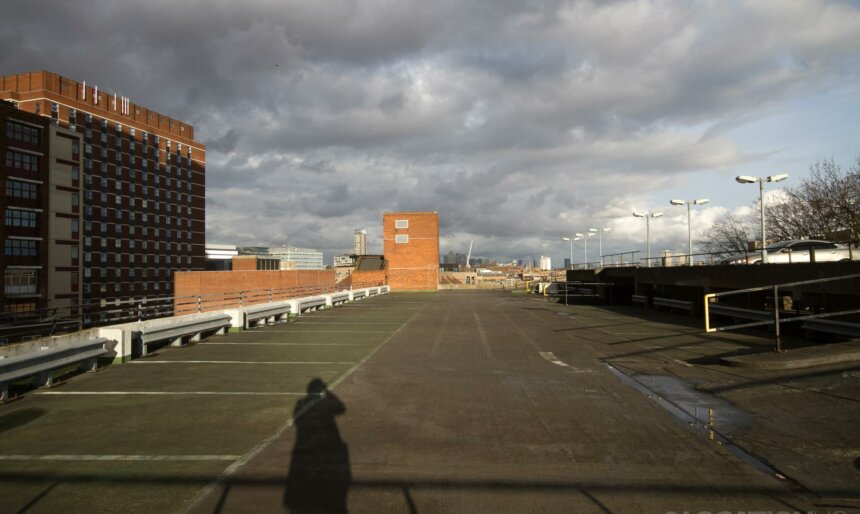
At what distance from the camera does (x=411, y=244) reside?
271 ft

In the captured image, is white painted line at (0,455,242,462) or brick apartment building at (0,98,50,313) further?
brick apartment building at (0,98,50,313)

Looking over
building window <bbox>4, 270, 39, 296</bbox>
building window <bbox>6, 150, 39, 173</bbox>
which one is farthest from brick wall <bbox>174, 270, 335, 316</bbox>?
building window <bbox>6, 150, 39, 173</bbox>

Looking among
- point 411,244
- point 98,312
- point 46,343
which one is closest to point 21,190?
point 411,244

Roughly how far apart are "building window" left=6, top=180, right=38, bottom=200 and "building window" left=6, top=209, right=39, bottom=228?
72.9 inches

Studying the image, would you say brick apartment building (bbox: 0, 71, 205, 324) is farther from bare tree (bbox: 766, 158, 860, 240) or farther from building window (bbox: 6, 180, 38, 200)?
bare tree (bbox: 766, 158, 860, 240)

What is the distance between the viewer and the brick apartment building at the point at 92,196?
62000 mm

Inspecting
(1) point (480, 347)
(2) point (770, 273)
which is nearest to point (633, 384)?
(1) point (480, 347)

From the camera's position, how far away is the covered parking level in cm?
450

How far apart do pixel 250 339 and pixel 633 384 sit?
11.0m

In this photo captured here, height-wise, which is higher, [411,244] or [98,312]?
[411,244]

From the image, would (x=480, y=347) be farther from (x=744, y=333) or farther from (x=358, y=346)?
(x=744, y=333)

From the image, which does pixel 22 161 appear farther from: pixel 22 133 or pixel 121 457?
pixel 121 457

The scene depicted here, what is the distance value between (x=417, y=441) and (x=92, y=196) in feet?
361

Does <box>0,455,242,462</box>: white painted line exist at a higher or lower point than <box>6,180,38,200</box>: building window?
lower
